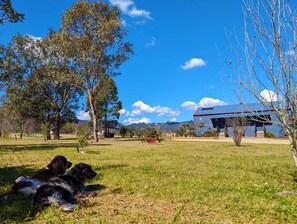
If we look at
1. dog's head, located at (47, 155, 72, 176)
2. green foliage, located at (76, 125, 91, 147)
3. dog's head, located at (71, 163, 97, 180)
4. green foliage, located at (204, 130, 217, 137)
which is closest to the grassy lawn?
dog's head, located at (71, 163, 97, 180)

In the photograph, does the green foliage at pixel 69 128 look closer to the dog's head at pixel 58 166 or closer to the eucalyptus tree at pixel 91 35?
the eucalyptus tree at pixel 91 35

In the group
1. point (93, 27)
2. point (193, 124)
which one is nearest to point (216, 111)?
point (193, 124)

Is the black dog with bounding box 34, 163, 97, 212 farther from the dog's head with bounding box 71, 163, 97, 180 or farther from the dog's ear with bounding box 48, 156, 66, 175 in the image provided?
the dog's ear with bounding box 48, 156, 66, 175

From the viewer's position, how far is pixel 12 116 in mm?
53812

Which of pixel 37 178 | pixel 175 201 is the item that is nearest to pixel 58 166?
pixel 37 178

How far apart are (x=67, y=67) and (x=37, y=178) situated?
33.1 meters

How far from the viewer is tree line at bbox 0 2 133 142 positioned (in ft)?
110

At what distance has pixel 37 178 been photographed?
22.5 ft

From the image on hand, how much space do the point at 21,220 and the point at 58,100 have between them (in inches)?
1700

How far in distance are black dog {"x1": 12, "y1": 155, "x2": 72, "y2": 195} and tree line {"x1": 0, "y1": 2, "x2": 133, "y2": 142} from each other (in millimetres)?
26687

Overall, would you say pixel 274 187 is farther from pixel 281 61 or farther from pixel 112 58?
pixel 112 58

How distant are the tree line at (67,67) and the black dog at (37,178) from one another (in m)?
26.7

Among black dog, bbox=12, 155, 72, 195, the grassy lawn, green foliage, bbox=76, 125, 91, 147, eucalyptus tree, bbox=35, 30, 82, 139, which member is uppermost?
eucalyptus tree, bbox=35, 30, 82, 139

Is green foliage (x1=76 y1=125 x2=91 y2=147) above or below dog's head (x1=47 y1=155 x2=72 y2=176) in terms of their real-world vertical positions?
above
